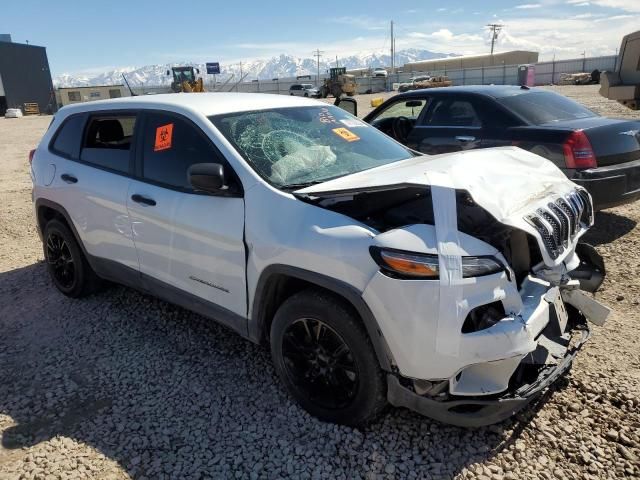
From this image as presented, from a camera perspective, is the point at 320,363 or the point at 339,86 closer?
the point at 320,363

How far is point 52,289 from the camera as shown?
4.92 metres

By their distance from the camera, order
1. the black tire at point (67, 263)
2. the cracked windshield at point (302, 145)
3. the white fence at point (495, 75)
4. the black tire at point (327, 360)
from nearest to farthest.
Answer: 1. the black tire at point (327, 360)
2. the cracked windshield at point (302, 145)
3. the black tire at point (67, 263)
4. the white fence at point (495, 75)

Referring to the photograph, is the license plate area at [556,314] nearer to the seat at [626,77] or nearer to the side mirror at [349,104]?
the side mirror at [349,104]

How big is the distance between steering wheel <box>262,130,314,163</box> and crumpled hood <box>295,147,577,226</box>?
424 millimetres

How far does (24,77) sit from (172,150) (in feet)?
200

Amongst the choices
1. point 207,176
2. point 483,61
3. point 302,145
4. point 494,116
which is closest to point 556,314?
point 302,145

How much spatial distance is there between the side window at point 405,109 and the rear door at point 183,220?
4.07 meters

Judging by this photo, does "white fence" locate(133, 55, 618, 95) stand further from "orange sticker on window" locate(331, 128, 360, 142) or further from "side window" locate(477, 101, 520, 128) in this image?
"orange sticker on window" locate(331, 128, 360, 142)

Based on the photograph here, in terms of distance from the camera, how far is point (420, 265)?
2203 mm

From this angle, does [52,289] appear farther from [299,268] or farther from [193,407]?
[299,268]

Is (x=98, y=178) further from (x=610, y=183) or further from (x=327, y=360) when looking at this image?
(x=610, y=183)

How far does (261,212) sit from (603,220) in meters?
5.02

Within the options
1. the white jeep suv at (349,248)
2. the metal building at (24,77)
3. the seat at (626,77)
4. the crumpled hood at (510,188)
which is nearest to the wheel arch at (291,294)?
the white jeep suv at (349,248)

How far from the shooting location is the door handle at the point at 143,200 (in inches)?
134
